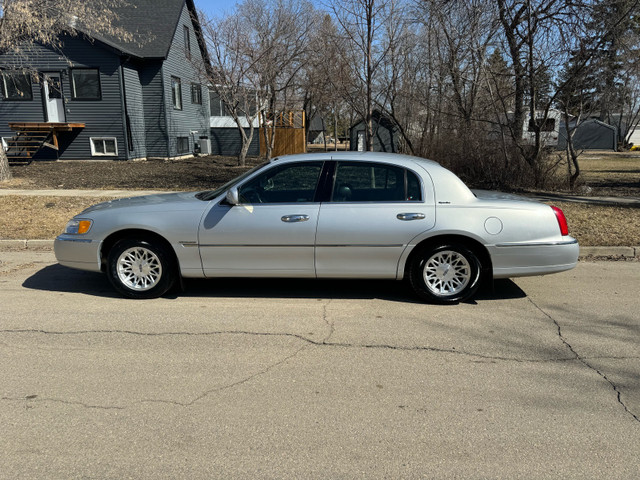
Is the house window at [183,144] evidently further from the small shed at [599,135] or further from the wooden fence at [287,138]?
the small shed at [599,135]

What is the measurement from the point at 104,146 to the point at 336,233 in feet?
68.1

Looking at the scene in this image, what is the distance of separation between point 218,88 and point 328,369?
1896 cm

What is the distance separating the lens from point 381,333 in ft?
15.7

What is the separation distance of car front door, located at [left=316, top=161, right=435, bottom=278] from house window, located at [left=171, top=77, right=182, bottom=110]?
22.2 metres

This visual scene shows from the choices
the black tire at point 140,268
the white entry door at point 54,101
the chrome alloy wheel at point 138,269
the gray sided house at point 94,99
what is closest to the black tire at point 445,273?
the black tire at point 140,268

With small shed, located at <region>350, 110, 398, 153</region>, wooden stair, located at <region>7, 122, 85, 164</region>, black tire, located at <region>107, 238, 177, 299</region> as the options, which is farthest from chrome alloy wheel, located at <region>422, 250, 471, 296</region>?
wooden stair, located at <region>7, 122, 85, 164</region>

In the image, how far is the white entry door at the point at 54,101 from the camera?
73.8ft

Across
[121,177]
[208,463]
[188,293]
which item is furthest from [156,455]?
[121,177]

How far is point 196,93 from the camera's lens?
29922mm

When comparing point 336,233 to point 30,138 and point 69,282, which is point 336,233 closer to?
point 69,282

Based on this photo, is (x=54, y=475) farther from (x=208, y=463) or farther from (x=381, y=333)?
(x=381, y=333)

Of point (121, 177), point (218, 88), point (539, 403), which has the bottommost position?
point (539, 403)

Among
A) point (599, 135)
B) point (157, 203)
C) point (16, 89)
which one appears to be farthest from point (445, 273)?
point (599, 135)

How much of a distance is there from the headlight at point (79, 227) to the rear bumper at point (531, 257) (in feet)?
14.3
